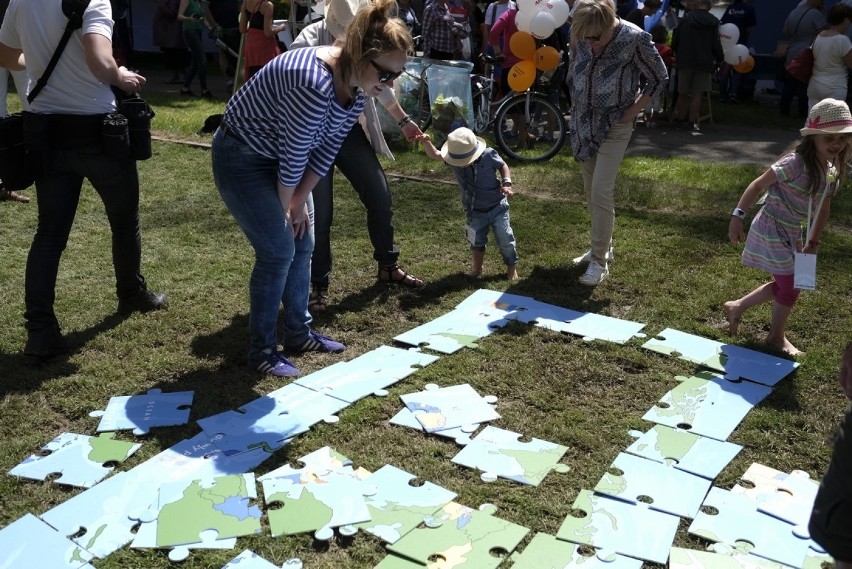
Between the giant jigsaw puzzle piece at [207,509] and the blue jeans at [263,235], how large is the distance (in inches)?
43.2

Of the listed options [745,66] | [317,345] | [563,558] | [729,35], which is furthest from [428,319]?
[745,66]

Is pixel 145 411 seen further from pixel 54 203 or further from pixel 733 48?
pixel 733 48

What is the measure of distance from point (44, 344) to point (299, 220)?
58.1 inches

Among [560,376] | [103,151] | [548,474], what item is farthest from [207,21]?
[548,474]

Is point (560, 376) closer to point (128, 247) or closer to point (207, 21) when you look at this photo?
point (128, 247)

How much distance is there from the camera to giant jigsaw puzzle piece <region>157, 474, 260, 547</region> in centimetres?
305

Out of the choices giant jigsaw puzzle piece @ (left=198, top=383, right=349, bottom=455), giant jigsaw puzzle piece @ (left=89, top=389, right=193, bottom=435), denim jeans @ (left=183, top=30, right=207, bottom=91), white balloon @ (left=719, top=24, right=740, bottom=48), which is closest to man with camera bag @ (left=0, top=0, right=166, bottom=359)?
giant jigsaw puzzle piece @ (left=89, top=389, right=193, bottom=435)

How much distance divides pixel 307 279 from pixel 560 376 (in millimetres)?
1410

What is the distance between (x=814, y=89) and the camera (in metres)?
11.0

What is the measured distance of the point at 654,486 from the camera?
3361 millimetres

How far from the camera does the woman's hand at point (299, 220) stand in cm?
415

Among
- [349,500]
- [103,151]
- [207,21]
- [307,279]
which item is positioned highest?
[207,21]

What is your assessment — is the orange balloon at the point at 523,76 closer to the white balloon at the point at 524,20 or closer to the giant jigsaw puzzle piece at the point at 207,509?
the white balloon at the point at 524,20

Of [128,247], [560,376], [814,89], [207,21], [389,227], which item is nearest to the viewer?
[560,376]
